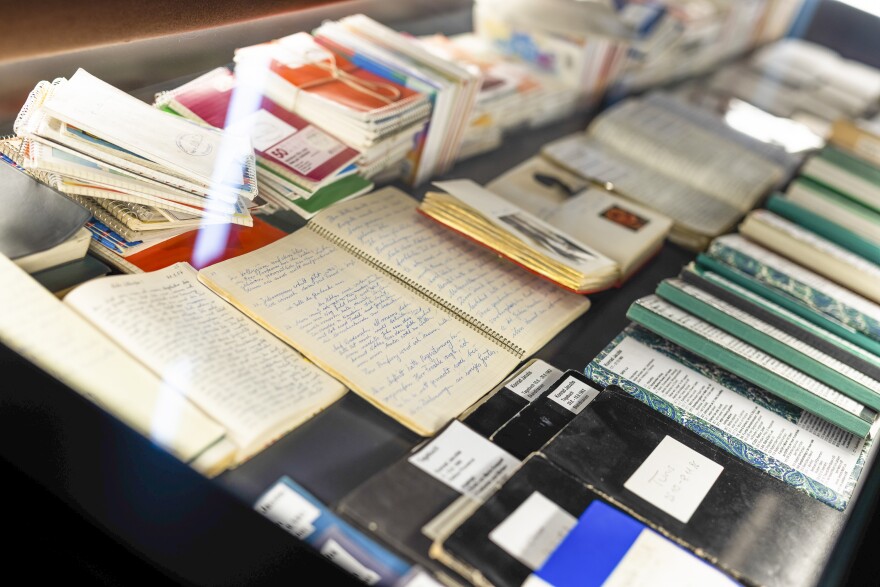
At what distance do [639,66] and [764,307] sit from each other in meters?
1.35

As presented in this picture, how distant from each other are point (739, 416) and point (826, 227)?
793 mm

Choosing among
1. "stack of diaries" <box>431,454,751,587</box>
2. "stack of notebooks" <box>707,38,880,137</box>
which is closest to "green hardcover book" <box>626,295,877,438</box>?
"stack of diaries" <box>431,454,751,587</box>

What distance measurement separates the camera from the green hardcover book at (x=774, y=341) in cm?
139

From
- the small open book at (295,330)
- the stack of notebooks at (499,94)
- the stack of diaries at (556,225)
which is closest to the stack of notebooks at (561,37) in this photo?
the stack of notebooks at (499,94)

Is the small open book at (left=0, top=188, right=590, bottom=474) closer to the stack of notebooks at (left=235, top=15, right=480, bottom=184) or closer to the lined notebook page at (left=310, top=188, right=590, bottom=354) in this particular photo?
the lined notebook page at (left=310, top=188, right=590, bottom=354)

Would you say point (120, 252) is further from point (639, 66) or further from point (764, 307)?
point (639, 66)

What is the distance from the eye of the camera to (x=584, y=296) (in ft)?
5.27

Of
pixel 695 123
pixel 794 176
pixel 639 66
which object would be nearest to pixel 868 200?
pixel 794 176

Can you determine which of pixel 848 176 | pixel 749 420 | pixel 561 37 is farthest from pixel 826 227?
pixel 561 37

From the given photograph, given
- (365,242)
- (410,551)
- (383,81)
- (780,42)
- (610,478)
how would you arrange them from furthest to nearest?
(780,42)
(383,81)
(365,242)
(610,478)
(410,551)

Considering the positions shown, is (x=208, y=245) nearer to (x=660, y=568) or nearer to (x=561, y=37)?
(x=660, y=568)

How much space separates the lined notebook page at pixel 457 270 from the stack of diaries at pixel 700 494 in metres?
0.25

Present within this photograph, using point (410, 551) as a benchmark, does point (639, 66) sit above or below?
above

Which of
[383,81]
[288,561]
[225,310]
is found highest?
[383,81]
